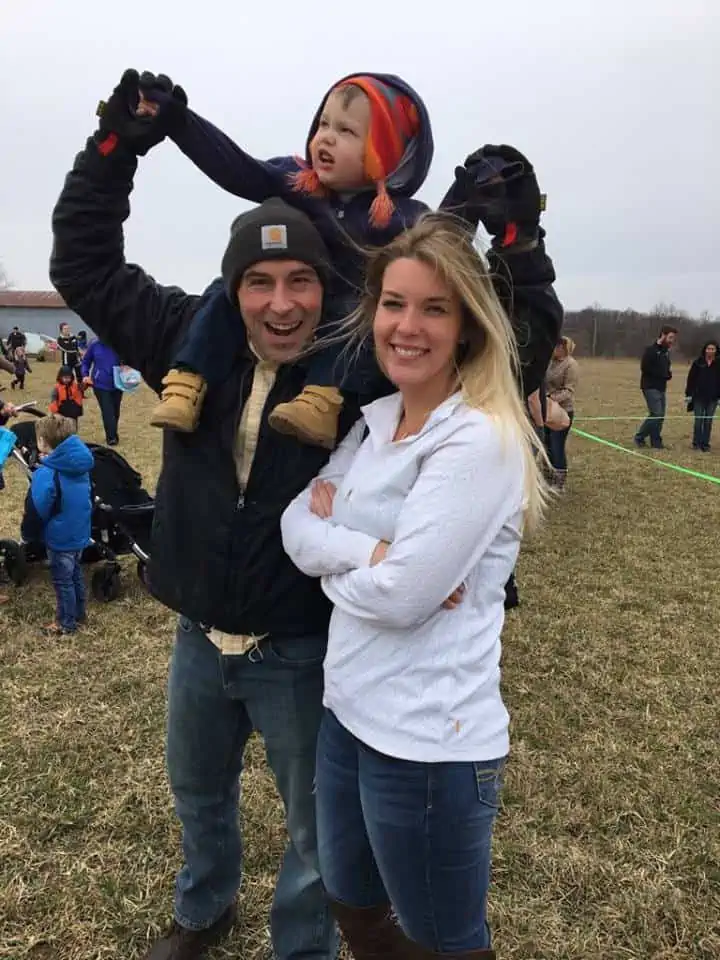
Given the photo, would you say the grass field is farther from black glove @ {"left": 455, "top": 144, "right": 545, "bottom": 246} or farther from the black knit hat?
black glove @ {"left": 455, "top": 144, "right": 545, "bottom": 246}

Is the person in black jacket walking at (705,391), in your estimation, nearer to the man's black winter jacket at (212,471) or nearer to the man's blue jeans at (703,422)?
the man's blue jeans at (703,422)

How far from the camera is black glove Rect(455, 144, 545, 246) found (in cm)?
138

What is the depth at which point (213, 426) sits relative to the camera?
5.35 feet

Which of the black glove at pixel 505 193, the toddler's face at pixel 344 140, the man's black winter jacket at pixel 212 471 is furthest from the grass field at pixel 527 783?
the toddler's face at pixel 344 140

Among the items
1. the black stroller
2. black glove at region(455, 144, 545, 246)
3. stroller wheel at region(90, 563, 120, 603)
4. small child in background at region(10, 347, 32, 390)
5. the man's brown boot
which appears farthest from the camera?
small child in background at region(10, 347, 32, 390)

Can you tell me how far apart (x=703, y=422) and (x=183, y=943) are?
38.1 ft

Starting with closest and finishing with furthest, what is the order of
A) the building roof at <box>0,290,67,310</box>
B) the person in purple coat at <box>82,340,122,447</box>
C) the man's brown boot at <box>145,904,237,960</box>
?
the man's brown boot at <box>145,904,237,960</box>
the person in purple coat at <box>82,340,122,447</box>
the building roof at <box>0,290,67,310</box>

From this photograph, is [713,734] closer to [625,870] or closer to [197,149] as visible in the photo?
[625,870]

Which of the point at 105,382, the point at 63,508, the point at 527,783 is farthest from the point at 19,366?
the point at 527,783

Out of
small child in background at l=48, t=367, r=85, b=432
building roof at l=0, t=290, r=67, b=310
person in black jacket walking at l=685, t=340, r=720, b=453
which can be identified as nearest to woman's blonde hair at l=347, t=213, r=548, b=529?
small child in background at l=48, t=367, r=85, b=432

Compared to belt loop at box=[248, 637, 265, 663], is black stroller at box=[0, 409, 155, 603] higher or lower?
lower

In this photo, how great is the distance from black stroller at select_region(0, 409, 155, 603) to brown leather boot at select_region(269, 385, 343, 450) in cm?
291

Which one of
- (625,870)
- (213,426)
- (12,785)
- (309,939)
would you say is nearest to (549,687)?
(625,870)

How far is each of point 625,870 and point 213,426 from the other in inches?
82.3
